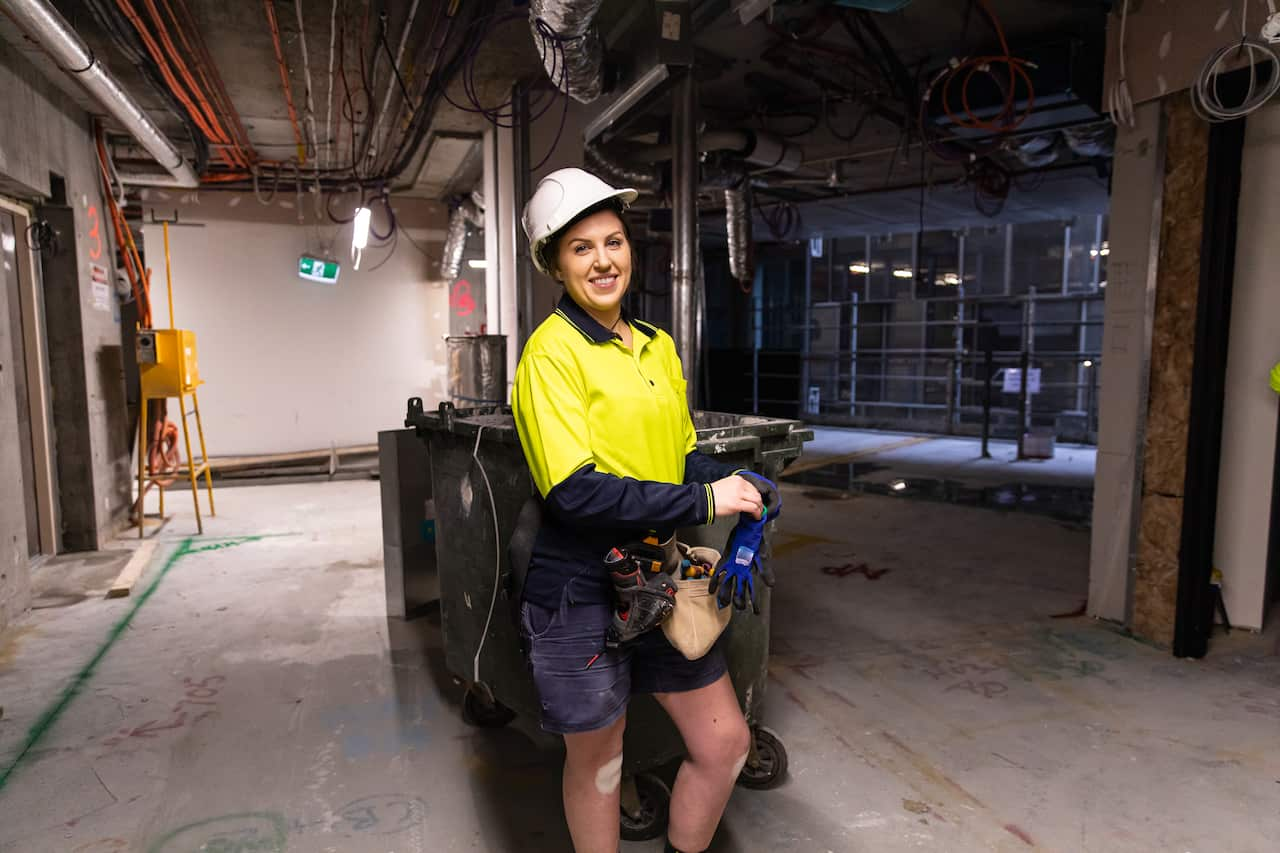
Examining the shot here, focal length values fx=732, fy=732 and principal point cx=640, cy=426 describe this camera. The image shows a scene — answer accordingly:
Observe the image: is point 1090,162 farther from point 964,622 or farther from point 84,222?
point 84,222

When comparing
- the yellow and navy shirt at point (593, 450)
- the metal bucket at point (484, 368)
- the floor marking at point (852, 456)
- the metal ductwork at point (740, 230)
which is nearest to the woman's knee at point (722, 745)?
the yellow and navy shirt at point (593, 450)

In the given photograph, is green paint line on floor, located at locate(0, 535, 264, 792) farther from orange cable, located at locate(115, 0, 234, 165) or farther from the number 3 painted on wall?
orange cable, located at locate(115, 0, 234, 165)

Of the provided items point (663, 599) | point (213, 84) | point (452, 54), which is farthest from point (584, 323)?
point (213, 84)

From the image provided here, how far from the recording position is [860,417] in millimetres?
11742

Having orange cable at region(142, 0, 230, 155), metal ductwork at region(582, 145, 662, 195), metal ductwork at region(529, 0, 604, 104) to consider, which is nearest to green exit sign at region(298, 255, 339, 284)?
orange cable at region(142, 0, 230, 155)

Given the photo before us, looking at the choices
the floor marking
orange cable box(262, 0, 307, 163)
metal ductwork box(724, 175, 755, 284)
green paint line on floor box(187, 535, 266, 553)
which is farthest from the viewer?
the floor marking

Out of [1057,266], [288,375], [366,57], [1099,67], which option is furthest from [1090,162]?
[288,375]

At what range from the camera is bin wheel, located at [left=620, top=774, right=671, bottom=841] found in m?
1.80

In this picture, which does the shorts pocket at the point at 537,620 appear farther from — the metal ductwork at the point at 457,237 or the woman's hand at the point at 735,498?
the metal ductwork at the point at 457,237

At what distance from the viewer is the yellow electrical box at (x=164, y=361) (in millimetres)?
4668

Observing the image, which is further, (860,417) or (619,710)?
(860,417)

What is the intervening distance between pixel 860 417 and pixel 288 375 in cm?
831

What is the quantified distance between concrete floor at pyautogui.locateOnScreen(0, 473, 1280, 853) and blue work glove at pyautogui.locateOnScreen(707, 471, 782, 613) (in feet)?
2.62

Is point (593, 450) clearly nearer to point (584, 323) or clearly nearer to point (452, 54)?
point (584, 323)
